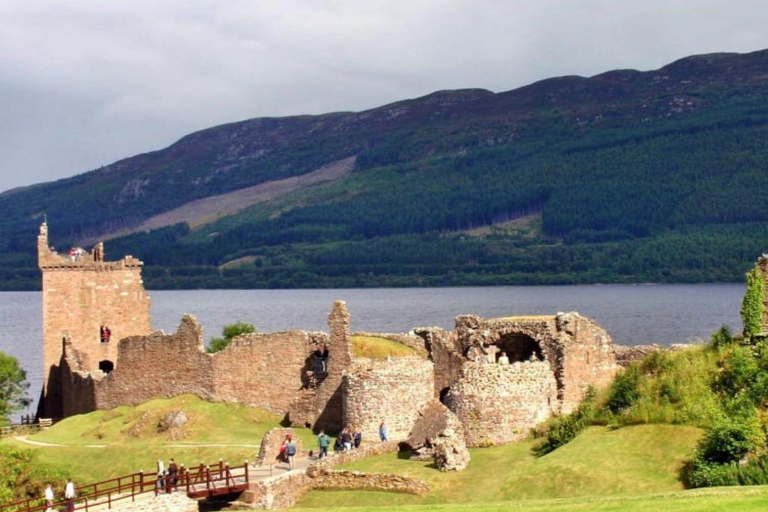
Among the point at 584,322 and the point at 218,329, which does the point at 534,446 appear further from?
the point at 218,329

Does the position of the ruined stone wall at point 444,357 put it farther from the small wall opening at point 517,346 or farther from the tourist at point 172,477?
the tourist at point 172,477

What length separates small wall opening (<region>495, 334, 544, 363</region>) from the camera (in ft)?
170

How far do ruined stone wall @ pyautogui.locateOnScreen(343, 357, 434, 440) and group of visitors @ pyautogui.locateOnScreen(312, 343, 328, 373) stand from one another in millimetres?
4296

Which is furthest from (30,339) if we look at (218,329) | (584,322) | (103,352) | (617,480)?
(617,480)

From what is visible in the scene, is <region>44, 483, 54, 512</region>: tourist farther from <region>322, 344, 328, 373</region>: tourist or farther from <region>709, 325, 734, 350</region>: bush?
<region>709, 325, 734, 350</region>: bush

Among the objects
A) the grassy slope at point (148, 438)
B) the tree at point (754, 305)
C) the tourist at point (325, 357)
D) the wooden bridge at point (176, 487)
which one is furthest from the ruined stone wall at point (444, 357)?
the tree at point (754, 305)

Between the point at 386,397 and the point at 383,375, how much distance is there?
876 mm

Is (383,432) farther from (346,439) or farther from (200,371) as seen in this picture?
(200,371)

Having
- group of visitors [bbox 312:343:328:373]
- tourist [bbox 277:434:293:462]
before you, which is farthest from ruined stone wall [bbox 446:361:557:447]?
group of visitors [bbox 312:343:328:373]

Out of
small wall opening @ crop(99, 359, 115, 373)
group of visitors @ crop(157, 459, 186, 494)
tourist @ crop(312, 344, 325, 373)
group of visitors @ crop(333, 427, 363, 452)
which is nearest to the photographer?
group of visitors @ crop(157, 459, 186, 494)

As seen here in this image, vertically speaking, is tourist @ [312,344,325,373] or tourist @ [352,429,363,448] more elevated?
tourist @ [312,344,325,373]

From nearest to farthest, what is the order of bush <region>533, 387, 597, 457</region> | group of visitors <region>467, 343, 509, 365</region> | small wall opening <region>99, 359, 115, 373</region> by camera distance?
1. bush <region>533, 387, 597, 457</region>
2. group of visitors <region>467, 343, 509, 365</region>
3. small wall opening <region>99, 359, 115, 373</region>

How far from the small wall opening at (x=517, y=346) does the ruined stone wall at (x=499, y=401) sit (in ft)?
10.4

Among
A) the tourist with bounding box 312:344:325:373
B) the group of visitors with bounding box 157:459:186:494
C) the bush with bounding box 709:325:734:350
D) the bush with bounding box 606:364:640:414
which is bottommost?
the group of visitors with bounding box 157:459:186:494
